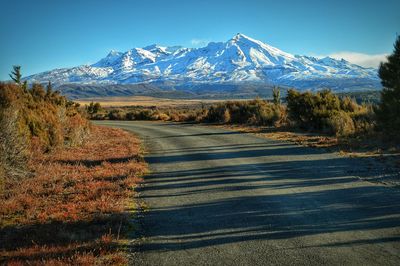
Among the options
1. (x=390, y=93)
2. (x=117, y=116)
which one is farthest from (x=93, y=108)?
(x=390, y=93)

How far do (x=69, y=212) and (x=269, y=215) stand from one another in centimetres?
400

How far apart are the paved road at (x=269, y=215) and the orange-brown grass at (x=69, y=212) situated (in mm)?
588

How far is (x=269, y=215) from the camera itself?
283 inches

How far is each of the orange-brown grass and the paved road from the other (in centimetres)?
59

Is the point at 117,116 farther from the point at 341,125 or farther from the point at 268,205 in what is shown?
the point at 268,205

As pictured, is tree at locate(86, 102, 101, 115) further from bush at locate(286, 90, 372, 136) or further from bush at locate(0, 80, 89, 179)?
bush at locate(286, 90, 372, 136)

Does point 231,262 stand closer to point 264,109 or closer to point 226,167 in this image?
point 226,167

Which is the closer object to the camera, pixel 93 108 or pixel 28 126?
pixel 28 126

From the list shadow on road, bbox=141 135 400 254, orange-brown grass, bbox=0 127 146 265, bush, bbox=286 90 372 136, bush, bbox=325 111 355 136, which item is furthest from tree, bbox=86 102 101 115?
shadow on road, bbox=141 135 400 254

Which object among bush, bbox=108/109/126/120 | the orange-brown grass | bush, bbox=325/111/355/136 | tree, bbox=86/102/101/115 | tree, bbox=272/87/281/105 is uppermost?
tree, bbox=272/87/281/105

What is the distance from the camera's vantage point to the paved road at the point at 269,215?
5500 mm

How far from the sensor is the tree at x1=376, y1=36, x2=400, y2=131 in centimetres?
1620

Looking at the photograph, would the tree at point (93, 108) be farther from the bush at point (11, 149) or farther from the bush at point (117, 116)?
the bush at point (11, 149)

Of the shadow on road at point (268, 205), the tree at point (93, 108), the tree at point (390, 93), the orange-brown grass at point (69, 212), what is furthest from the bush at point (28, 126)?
the tree at point (93, 108)
